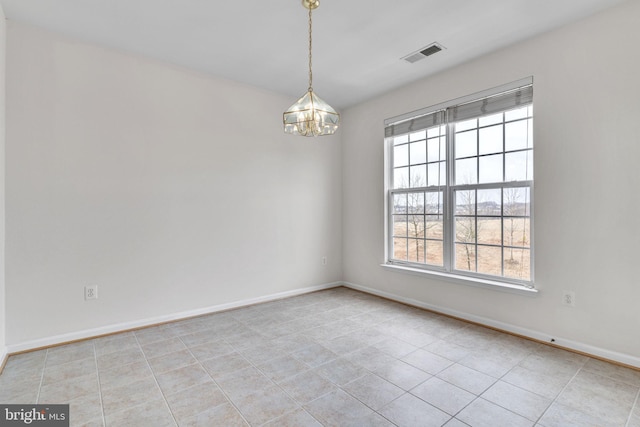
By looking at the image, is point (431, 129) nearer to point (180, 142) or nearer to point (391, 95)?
point (391, 95)

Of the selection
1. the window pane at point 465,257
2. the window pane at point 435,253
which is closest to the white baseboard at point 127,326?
the window pane at point 435,253

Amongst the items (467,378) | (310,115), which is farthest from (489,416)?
(310,115)

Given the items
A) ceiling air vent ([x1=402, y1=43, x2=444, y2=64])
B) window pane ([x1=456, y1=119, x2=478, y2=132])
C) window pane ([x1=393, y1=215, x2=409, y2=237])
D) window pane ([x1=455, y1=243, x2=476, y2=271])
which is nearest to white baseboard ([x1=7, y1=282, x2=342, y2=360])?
window pane ([x1=393, y1=215, x2=409, y2=237])

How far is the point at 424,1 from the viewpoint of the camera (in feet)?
7.84

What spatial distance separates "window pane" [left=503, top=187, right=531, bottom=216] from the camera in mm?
3008

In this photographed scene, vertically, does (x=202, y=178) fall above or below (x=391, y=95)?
below

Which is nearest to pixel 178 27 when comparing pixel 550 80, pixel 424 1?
pixel 424 1

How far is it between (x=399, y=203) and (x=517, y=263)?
1581mm

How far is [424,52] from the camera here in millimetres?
3133

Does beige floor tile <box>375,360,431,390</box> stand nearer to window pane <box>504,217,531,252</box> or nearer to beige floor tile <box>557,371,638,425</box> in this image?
beige floor tile <box>557,371,638,425</box>

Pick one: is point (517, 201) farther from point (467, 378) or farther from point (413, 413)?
point (413, 413)

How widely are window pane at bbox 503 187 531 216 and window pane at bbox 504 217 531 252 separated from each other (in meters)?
0.07

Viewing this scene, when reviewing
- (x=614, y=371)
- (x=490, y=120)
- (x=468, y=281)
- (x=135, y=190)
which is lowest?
(x=614, y=371)

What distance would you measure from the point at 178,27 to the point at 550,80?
3.28 metres
